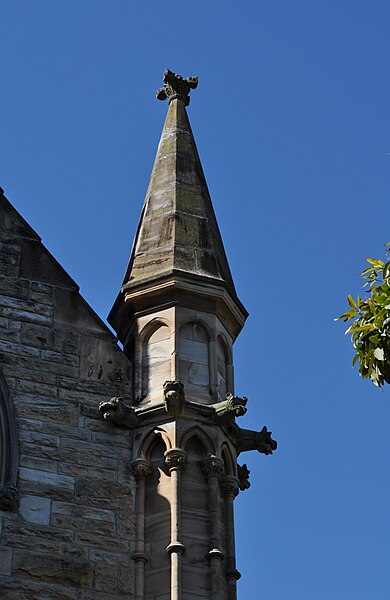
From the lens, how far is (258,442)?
15.0 meters

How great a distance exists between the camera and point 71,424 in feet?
47.2

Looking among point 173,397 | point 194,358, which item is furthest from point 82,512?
point 194,358

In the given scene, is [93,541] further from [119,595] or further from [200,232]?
[200,232]

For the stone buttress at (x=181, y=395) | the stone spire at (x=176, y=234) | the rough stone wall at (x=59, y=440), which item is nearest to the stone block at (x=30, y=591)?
the rough stone wall at (x=59, y=440)

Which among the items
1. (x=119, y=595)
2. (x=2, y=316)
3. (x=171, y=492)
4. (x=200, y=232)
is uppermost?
(x=200, y=232)

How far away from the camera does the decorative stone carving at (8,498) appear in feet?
44.7

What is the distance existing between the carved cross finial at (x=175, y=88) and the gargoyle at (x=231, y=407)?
13.6ft

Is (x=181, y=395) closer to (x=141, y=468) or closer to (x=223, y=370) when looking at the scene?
(x=141, y=468)

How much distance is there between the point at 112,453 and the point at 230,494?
1.01m

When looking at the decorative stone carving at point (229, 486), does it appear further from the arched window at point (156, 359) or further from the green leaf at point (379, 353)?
the green leaf at point (379, 353)

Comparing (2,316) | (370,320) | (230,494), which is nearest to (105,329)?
(2,316)

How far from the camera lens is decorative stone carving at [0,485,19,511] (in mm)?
13617

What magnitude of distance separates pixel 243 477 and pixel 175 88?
4.53m

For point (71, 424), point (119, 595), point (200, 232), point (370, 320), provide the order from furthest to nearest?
1. point (200, 232)
2. point (71, 424)
3. point (119, 595)
4. point (370, 320)
